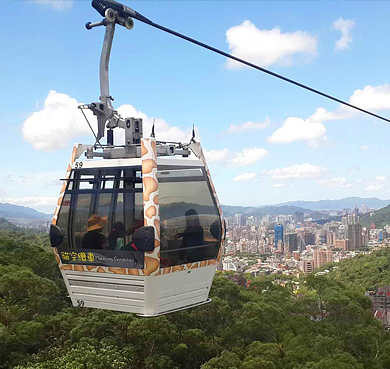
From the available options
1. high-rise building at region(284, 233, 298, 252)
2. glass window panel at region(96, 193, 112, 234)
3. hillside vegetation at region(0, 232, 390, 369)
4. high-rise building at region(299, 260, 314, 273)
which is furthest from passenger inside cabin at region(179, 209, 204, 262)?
high-rise building at region(284, 233, 298, 252)

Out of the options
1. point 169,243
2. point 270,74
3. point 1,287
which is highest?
point 270,74

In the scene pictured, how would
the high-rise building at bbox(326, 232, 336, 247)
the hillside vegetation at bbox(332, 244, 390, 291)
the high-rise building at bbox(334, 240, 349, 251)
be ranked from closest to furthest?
the hillside vegetation at bbox(332, 244, 390, 291) < the high-rise building at bbox(334, 240, 349, 251) < the high-rise building at bbox(326, 232, 336, 247)

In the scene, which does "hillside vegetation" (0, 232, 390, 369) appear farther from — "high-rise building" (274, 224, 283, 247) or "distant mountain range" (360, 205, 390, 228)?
"distant mountain range" (360, 205, 390, 228)

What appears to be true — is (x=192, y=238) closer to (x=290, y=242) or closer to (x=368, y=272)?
(x=368, y=272)

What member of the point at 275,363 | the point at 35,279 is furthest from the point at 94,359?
the point at 275,363

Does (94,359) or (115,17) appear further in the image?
(94,359)

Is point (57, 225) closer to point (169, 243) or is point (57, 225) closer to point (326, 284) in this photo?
point (169, 243)

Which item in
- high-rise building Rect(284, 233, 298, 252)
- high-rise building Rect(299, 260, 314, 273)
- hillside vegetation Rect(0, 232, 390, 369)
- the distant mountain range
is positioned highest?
the distant mountain range

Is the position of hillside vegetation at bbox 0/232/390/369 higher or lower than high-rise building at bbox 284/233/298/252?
higher

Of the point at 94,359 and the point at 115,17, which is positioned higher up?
the point at 115,17
